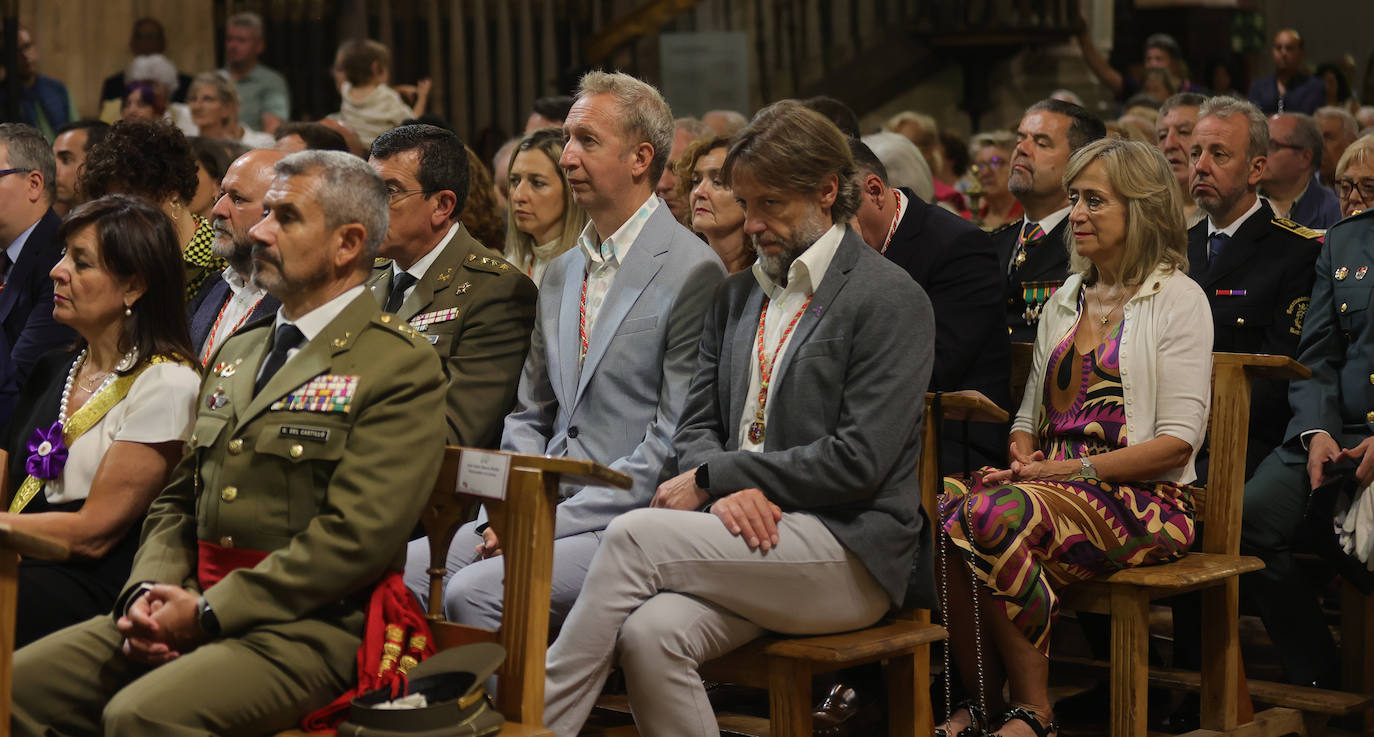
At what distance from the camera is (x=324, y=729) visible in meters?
2.47

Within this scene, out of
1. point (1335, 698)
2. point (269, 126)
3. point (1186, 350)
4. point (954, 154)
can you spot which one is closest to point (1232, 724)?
point (1335, 698)

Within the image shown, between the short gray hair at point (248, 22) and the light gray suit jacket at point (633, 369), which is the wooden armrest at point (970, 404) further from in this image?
the short gray hair at point (248, 22)

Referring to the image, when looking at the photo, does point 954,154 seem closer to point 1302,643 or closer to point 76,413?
point 1302,643

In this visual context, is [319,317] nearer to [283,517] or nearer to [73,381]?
[283,517]

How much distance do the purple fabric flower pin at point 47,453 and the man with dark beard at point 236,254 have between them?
55 centimetres

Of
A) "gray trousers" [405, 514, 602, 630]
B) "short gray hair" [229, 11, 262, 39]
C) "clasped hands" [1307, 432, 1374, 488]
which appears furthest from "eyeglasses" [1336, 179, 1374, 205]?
"short gray hair" [229, 11, 262, 39]

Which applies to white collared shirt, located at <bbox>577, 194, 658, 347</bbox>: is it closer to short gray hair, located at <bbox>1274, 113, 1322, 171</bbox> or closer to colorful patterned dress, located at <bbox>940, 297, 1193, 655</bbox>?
colorful patterned dress, located at <bbox>940, 297, 1193, 655</bbox>

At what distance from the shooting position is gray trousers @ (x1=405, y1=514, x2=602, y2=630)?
3.06 metres

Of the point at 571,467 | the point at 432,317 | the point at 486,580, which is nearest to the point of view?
the point at 571,467

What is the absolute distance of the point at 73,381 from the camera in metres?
3.13

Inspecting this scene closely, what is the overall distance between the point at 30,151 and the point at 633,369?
218 centimetres

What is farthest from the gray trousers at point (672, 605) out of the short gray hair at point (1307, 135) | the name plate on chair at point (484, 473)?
the short gray hair at point (1307, 135)

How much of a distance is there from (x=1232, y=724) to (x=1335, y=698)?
1.01 ft

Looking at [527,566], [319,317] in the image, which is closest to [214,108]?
[319,317]
